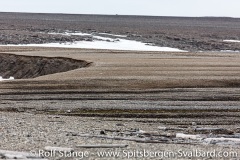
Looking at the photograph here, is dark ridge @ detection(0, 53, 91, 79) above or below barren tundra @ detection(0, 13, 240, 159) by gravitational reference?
below

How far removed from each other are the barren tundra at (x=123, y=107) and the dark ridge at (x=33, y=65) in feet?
0.29

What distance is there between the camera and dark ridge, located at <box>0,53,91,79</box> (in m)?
45.6

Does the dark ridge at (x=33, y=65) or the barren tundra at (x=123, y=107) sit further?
the dark ridge at (x=33, y=65)

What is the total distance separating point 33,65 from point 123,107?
22.6 m

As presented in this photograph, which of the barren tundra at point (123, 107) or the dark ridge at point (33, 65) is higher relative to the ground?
the barren tundra at point (123, 107)

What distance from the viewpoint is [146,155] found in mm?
14914

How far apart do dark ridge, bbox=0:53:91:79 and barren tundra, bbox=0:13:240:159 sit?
9 cm

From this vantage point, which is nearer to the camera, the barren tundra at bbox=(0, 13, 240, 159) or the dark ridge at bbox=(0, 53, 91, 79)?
the barren tundra at bbox=(0, 13, 240, 159)

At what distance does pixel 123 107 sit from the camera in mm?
26406

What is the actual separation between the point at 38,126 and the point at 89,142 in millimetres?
3657

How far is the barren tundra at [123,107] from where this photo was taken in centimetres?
1656

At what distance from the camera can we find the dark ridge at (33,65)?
150ft

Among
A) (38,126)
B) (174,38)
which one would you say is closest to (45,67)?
(38,126)

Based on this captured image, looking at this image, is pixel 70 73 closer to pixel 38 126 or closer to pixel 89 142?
pixel 38 126
